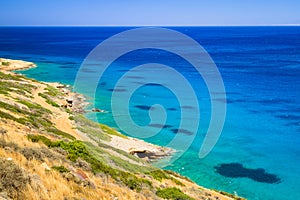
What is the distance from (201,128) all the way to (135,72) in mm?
44356

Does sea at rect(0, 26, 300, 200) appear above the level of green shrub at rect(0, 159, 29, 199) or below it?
above

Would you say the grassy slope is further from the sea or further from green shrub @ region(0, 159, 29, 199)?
the sea

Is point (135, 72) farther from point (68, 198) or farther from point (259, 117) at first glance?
point (68, 198)

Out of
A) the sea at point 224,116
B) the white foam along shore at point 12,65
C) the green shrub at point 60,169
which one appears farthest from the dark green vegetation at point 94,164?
the white foam along shore at point 12,65

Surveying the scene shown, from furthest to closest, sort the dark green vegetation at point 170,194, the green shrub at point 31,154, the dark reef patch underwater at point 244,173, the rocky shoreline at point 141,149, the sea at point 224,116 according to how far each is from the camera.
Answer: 1. the rocky shoreline at point 141,149
2. the sea at point 224,116
3. the dark reef patch underwater at point 244,173
4. the dark green vegetation at point 170,194
5. the green shrub at point 31,154

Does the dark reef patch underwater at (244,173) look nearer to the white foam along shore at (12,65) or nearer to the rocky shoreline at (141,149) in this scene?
the rocky shoreline at (141,149)

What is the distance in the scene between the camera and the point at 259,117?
43625 mm

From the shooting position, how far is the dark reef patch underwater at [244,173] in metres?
27.1

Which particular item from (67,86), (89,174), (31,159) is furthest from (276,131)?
(67,86)

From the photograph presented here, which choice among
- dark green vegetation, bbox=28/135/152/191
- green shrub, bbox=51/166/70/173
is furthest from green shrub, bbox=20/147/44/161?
dark green vegetation, bbox=28/135/152/191

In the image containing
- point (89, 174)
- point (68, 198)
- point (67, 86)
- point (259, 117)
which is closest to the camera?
point (68, 198)

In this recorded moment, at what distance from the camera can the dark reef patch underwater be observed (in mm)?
27125

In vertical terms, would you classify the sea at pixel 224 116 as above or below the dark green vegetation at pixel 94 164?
above

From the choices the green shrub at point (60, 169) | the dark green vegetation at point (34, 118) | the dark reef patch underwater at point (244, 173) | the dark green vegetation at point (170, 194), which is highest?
the dark reef patch underwater at point (244, 173)
